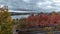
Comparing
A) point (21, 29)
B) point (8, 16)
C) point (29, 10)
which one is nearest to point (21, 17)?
point (29, 10)

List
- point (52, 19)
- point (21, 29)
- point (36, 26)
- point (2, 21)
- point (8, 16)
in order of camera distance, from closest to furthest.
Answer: point (2, 21), point (8, 16), point (21, 29), point (36, 26), point (52, 19)

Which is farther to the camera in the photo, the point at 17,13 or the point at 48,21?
the point at 48,21

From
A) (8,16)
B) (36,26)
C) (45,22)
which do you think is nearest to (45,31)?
(36,26)

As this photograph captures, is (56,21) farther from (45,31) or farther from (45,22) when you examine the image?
(45,31)

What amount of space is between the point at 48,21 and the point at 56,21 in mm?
590

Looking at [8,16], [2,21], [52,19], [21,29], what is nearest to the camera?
[2,21]

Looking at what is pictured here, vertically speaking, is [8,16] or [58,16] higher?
[8,16]

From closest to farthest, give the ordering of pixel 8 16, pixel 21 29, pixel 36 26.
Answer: pixel 8 16 < pixel 21 29 < pixel 36 26

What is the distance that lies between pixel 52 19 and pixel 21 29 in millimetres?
3327

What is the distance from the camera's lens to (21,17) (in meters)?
13.6

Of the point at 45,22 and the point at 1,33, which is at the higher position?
the point at 1,33

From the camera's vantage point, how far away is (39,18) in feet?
46.7

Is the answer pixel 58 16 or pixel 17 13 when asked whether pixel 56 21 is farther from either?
pixel 17 13

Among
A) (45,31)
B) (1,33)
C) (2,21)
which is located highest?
(2,21)
